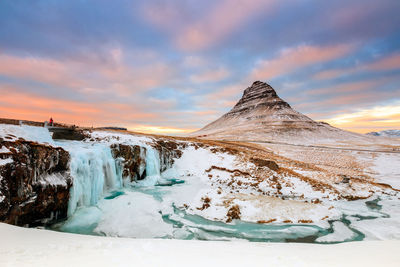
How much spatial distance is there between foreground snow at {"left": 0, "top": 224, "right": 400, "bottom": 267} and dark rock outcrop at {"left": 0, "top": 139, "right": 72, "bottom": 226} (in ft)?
10.4

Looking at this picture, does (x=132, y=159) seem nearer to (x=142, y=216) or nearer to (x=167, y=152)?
(x=167, y=152)

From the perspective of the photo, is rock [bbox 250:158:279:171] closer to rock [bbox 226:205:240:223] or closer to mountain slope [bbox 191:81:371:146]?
A: rock [bbox 226:205:240:223]

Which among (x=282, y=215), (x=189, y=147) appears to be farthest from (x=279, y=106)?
(x=282, y=215)

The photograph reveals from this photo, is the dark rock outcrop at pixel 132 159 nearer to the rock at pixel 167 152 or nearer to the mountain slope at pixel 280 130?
the rock at pixel 167 152

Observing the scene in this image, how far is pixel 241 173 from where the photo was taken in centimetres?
2425

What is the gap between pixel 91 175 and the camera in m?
16.0

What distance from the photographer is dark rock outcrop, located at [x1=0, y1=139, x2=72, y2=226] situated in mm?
9438

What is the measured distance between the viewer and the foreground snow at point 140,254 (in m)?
5.36

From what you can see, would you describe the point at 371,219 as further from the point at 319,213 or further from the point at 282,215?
the point at 282,215

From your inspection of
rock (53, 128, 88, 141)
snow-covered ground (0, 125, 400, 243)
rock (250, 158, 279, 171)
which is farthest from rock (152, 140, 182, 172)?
rock (250, 158, 279, 171)

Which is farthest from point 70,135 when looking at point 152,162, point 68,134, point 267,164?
point 267,164

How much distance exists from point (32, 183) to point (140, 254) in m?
9.32

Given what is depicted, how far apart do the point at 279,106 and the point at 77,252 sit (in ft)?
702

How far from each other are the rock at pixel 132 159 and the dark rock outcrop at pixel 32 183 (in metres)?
7.42
